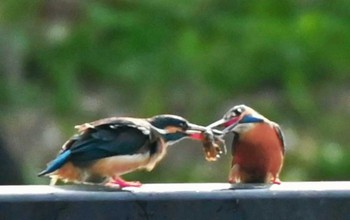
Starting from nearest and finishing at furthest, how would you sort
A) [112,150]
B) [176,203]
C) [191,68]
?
1. [176,203]
2. [112,150]
3. [191,68]

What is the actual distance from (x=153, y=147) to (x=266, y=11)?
267 cm

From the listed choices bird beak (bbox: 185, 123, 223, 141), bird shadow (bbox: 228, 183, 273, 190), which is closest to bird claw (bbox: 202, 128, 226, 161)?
bird beak (bbox: 185, 123, 223, 141)

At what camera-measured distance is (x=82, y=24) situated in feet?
15.2

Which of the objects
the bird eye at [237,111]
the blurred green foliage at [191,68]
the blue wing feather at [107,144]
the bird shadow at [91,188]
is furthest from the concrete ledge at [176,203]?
the blurred green foliage at [191,68]

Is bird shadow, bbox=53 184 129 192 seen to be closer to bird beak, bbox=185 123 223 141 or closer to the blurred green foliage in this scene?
bird beak, bbox=185 123 223 141

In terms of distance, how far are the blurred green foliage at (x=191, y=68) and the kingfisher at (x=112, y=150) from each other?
2452mm

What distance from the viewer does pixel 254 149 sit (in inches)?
68.8

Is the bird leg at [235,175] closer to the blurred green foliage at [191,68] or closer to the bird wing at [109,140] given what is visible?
the bird wing at [109,140]

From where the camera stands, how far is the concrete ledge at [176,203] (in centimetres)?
150

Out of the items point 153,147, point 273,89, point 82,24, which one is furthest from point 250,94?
point 153,147

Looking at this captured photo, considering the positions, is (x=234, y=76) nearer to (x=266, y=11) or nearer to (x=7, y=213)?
(x=266, y=11)

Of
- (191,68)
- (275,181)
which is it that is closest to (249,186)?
(275,181)

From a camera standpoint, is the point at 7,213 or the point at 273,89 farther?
the point at 273,89

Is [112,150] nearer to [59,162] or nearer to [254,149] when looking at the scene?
[59,162]
